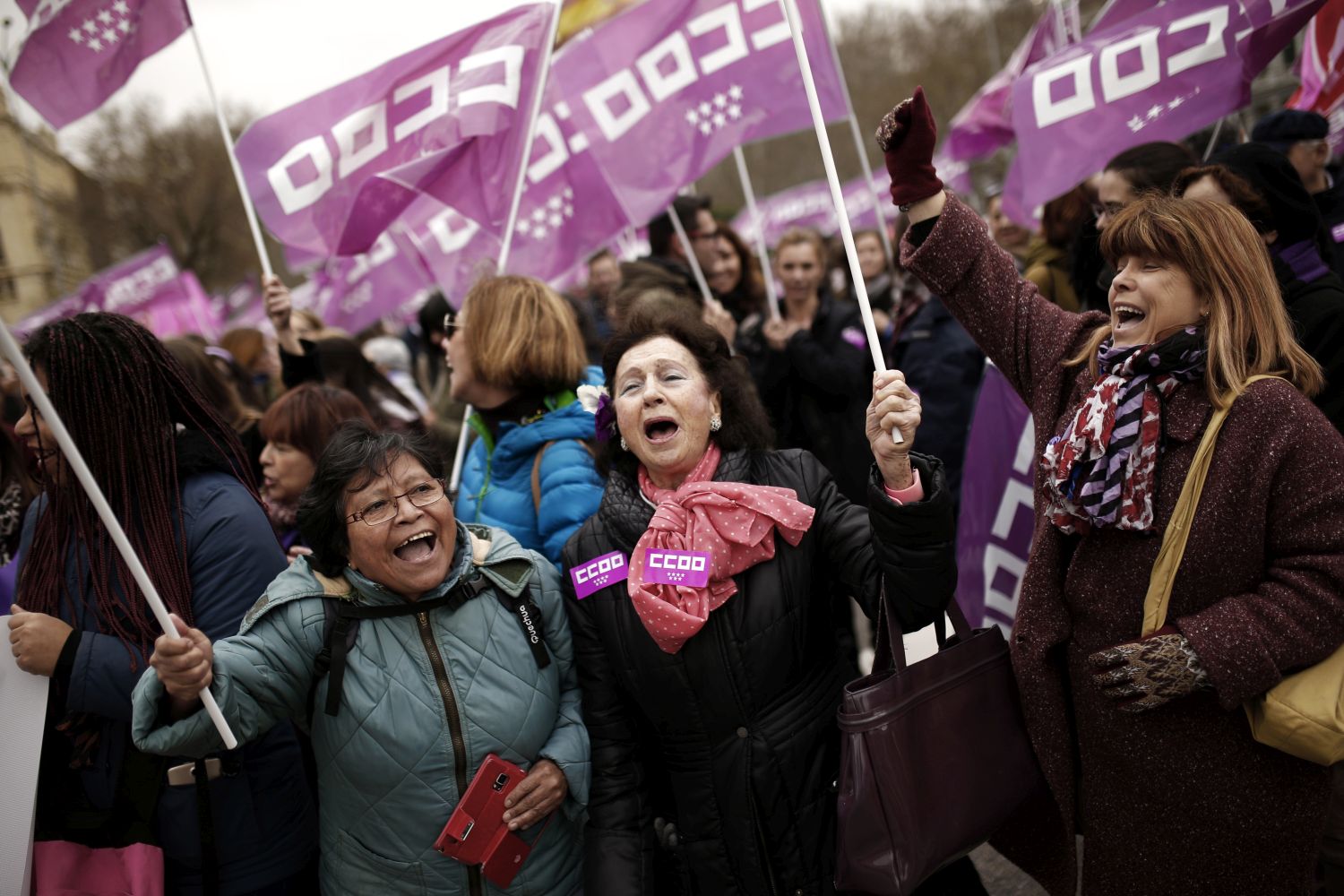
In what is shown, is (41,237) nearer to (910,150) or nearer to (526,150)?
(526,150)

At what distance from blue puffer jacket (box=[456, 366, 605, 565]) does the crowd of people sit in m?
0.37

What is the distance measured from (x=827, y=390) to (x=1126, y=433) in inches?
108

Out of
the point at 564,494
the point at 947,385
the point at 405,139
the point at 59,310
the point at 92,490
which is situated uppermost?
the point at 59,310

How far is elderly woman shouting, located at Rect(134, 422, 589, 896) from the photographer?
2301mm

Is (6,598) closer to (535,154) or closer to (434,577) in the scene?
(434,577)

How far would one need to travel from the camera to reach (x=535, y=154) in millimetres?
5047

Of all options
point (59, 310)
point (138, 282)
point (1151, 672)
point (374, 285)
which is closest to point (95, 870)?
point (1151, 672)

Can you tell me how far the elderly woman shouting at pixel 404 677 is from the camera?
7.55 feet

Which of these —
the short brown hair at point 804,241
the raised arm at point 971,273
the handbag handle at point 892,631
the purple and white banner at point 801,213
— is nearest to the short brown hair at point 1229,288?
the raised arm at point 971,273

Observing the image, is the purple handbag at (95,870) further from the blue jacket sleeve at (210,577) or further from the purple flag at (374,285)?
the purple flag at (374,285)

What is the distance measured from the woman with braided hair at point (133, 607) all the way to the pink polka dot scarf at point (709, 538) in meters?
1.00

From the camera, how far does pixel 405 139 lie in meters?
4.16

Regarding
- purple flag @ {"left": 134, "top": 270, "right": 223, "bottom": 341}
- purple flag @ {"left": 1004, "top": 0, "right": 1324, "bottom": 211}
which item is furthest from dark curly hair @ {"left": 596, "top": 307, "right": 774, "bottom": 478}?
purple flag @ {"left": 134, "top": 270, "right": 223, "bottom": 341}

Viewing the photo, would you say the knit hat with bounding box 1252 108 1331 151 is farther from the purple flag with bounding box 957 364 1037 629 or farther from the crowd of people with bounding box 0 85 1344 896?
the purple flag with bounding box 957 364 1037 629
